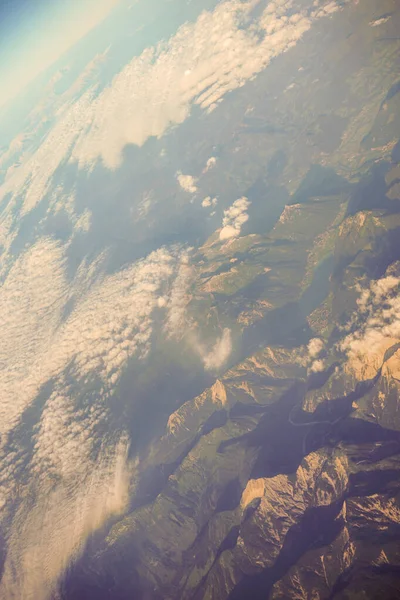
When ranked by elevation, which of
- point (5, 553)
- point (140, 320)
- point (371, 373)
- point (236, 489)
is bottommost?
point (371, 373)

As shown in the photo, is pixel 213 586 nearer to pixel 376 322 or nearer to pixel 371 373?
pixel 371 373

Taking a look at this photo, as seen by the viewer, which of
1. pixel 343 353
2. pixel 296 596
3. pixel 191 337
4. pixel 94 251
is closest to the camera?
pixel 296 596

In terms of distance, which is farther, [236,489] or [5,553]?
[236,489]

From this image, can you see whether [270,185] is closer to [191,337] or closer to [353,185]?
[353,185]

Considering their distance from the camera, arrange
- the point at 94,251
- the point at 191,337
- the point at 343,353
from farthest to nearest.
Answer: the point at 94,251
the point at 191,337
the point at 343,353

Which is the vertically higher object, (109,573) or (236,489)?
(109,573)

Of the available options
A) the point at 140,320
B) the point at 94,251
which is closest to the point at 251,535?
the point at 140,320

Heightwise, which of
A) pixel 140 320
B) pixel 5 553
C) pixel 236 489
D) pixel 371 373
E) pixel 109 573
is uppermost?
pixel 5 553

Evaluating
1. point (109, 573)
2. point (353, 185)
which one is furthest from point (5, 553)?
point (353, 185)

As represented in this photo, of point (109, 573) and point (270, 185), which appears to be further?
point (270, 185)
